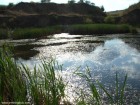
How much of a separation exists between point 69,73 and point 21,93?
690 cm

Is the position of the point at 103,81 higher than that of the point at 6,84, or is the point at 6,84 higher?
the point at 6,84

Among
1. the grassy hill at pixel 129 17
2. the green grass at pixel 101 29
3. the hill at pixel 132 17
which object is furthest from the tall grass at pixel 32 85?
the hill at pixel 132 17

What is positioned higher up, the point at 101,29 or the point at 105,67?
the point at 101,29

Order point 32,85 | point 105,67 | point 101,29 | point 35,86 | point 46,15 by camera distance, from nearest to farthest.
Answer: point 32,85 → point 35,86 → point 105,67 → point 101,29 → point 46,15

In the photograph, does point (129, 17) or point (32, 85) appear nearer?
point (32, 85)

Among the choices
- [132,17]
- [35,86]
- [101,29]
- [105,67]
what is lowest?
[105,67]

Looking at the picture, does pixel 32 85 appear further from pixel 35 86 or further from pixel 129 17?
pixel 129 17

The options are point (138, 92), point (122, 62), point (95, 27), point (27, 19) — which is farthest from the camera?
point (27, 19)

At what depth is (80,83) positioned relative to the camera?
32.8ft

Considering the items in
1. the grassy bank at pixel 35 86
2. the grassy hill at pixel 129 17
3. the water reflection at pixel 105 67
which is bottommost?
the water reflection at pixel 105 67

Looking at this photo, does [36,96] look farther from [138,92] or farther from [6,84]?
[138,92]

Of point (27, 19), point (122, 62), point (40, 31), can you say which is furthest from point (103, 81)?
point (27, 19)

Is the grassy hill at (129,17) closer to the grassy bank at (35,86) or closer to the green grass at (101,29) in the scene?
the green grass at (101,29)

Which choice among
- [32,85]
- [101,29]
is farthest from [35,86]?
[101,29]
